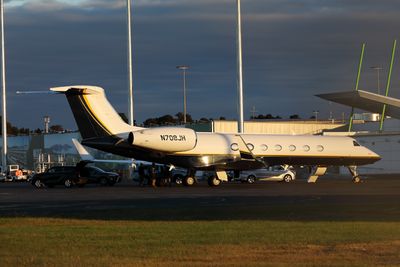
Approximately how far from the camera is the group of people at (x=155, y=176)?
49.2 meters

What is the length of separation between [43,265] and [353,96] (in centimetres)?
2323

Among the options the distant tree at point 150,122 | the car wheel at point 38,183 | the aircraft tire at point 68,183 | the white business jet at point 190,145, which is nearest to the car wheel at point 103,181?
the aircraft tire at point 68,183

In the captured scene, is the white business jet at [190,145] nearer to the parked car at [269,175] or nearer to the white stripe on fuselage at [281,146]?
the white stripe on fuselage at [281,146]

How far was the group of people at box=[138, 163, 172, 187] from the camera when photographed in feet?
161

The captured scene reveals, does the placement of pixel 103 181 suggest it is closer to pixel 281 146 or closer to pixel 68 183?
pixel 68 183

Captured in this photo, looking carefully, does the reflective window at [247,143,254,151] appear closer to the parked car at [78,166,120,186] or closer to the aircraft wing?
the parked car at [78,166,120,186]

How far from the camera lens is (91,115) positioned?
151ft

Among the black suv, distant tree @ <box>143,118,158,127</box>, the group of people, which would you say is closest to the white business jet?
the group of people

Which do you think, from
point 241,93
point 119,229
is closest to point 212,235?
point 119,229

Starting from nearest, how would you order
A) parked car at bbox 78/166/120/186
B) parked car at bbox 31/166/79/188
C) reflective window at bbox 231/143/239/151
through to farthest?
reflective window at bbox 231/143/239/151
parked car at bbox 31/166/79/188
parked car at bbox 78/166/120/186

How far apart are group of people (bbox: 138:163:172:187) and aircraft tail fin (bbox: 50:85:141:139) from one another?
4.41 meters

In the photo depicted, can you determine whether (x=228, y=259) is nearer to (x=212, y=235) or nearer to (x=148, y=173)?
(x=212, y=235)

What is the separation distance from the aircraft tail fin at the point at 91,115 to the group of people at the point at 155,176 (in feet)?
14.5

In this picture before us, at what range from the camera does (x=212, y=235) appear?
15820 millimetres
